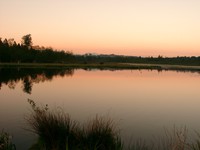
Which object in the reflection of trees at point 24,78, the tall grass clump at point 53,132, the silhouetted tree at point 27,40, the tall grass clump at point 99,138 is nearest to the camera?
the tall grass clump at point 99,138

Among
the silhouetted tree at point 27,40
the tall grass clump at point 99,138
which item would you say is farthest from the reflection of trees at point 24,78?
the silhouetted tree at point 27,40

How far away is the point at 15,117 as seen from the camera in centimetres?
1798

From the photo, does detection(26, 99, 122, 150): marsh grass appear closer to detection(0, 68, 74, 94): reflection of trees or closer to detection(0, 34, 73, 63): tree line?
detection(0, 68, 74, 94): reflection of trees

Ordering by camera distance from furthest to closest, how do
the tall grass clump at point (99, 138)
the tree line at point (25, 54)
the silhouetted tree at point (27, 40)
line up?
1. the silhouetted tree at point (27, 40)
2. the tree line at point (25, 54)
3. the tall grass clump at point (99, 138)

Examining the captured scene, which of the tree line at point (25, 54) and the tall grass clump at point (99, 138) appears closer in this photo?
the tall grass clump at point (99, 138)

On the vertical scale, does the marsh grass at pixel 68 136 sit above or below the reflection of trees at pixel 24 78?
above

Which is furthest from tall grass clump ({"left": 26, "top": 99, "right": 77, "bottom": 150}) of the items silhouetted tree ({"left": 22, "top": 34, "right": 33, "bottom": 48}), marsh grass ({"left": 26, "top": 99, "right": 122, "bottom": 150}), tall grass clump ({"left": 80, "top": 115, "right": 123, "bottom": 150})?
silhouetted tree ({"left": 22, "top": 34, "right": 33, "bottom": 48})

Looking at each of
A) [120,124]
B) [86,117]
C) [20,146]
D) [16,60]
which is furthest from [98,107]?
[16,60]

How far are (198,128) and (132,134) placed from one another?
4.42 metres

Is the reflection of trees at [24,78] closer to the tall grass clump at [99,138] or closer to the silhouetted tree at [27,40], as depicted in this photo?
the tall grass clump at [99,138]

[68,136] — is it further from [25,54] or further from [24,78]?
[25,54]

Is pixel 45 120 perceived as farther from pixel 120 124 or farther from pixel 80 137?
pixel 120 124

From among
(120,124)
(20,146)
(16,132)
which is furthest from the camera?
(120,124)

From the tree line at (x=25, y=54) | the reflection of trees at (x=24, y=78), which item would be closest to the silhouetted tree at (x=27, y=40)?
the tree line at (x=25, y=54)
